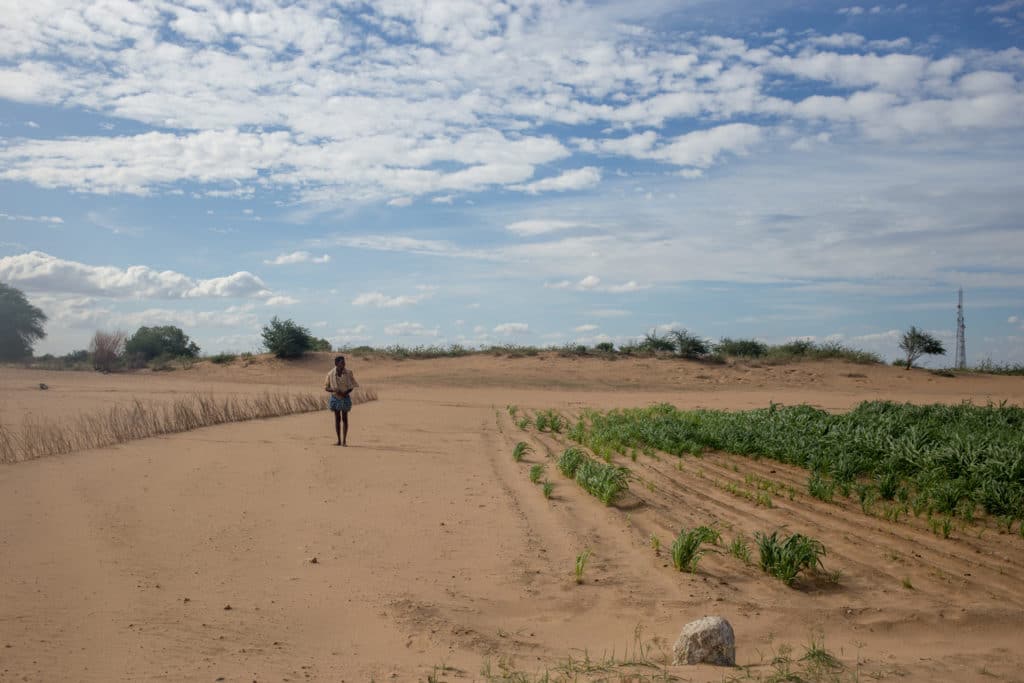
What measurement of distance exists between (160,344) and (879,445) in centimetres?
4210

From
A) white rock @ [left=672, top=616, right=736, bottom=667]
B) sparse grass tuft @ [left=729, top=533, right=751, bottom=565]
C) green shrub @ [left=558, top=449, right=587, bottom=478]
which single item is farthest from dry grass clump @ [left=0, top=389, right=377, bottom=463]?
white rock @ [left=672, top=616, right=736, bottom=667]

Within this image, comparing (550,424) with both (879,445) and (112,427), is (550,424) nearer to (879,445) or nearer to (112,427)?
(879,445)

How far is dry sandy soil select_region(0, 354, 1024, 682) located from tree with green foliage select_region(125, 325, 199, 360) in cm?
3322

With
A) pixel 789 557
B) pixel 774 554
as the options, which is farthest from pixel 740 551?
pixel 789 557

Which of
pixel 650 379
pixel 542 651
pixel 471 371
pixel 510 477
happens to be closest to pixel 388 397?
pixel 471 371

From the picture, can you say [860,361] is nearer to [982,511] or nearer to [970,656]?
[982,511]

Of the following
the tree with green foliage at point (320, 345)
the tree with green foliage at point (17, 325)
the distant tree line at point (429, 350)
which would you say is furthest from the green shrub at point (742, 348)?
the tree with green foliage at point (17, 325)

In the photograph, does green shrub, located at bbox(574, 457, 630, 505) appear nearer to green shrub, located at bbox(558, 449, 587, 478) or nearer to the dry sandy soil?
the dry sandy soil

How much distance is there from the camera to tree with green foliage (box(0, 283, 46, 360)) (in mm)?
46812

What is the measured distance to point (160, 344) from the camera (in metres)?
44.8

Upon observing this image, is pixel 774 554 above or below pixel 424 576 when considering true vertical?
above

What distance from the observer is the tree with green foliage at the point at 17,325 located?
46.8 m

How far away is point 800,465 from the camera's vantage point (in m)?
11.7

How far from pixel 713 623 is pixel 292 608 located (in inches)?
131
